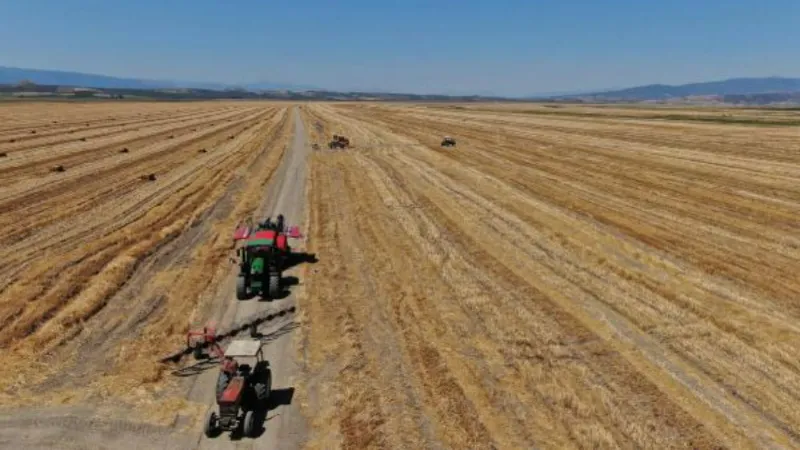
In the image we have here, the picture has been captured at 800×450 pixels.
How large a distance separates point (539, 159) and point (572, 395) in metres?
37.7

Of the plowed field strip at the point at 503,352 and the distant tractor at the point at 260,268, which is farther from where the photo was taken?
the distant tractor at the point at 260,268

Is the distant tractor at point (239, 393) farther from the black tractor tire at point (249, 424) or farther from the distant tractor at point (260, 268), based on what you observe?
the distant tractor at point (260, 268)

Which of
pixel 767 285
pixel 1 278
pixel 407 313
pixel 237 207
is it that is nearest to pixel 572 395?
pixel 407 313

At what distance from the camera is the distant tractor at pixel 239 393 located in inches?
391

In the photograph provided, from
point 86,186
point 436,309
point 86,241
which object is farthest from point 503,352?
point 86,186

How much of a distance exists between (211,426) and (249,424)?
2.08 feet

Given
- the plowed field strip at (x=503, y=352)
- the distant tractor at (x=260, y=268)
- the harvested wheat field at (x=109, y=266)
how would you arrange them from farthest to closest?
the distant tractor at (x=260, y=268), the harvested wheat field at (x=109, y=266), the plowed field strip at (x=503, y=352)

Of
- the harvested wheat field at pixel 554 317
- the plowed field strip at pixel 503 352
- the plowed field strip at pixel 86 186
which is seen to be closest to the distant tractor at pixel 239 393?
the harvested wheat field at pixel 554 317

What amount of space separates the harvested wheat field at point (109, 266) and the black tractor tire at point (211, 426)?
1116mm

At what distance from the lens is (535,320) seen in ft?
49.5

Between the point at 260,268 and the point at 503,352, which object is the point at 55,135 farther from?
the point at 503,352

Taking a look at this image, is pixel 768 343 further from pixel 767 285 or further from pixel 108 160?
pixel 108 160

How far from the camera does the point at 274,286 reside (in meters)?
16.3

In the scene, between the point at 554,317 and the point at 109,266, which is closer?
the point at 554,317
